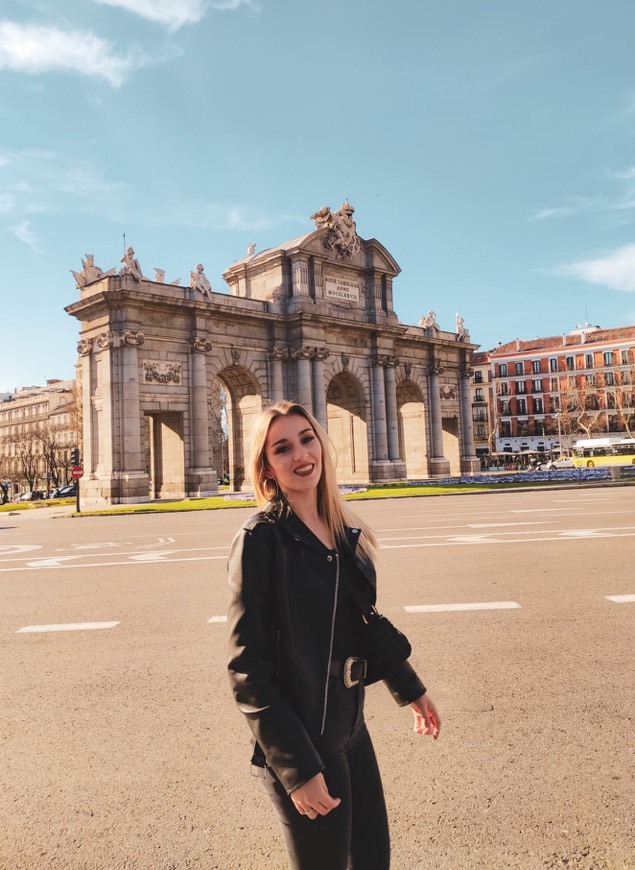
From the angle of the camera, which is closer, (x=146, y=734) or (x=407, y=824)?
(x=407, y=824)

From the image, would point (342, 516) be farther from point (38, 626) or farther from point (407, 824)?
point (38, 626)

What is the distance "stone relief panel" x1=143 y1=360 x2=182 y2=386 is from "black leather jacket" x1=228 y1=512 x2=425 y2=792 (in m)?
33.2

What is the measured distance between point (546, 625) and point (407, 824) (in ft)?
12.6

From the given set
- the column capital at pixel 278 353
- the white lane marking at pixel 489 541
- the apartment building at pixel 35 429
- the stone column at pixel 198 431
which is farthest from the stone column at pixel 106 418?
the apartment building at pixel 35 429

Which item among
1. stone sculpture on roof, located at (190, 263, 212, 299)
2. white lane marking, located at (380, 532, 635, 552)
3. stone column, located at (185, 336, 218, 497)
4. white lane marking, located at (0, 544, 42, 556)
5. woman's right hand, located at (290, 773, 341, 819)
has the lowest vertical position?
white lane marking, located at (0, 544, 42, 556)

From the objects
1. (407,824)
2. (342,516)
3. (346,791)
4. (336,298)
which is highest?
(336,298)

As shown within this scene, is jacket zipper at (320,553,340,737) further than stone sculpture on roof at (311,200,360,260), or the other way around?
stone sculpture on roof at (311,200,360,260)

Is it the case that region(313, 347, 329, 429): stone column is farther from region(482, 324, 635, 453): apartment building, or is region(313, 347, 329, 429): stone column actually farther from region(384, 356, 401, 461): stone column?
region(482, 324, 635, 453): apartment building

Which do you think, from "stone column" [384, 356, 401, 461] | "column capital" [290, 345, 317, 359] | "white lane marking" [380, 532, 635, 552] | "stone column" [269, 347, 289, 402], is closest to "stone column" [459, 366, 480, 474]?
"stone column" [384, 356, 401, 461]

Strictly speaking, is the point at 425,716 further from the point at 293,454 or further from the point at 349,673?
the point at 293,454

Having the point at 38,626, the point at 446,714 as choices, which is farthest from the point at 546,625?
the point at 38,626

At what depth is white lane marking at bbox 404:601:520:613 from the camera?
7.48 metres

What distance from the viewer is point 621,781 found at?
12.0 feet

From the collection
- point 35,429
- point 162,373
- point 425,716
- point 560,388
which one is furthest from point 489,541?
point 35,429
